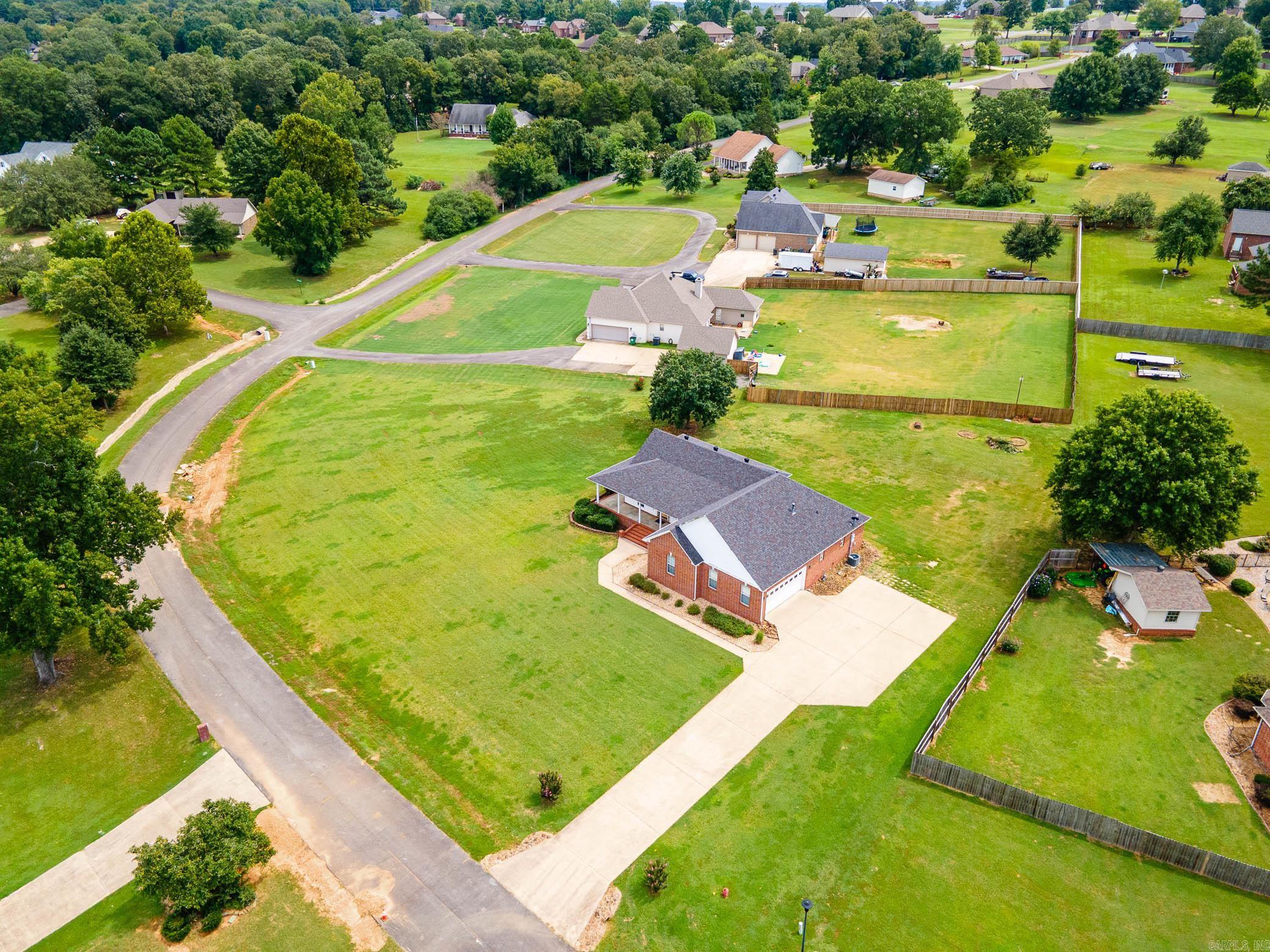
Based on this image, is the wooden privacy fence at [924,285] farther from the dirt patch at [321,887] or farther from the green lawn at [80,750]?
the dirt patch at [321,887]

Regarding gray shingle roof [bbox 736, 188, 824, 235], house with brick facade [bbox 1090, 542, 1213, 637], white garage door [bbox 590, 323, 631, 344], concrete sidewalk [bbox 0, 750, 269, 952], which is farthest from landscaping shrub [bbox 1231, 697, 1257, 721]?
gray shingle roof [bbox 736, 188, 824, 235]

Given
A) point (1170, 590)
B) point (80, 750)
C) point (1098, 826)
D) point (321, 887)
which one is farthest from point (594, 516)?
point (1170, 590)

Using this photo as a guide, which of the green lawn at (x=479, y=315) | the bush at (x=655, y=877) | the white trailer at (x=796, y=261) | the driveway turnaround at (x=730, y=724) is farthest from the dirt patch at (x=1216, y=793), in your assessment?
the white trailer at (x=796, y=261)

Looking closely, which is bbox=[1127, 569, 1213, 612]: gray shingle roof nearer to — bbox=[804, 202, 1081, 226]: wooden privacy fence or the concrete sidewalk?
the concrete sidewalk

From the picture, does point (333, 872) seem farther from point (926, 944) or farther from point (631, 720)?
point (926, 944)

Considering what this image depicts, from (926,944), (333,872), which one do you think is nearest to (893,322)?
(926,944)

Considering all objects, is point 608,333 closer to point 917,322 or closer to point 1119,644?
point 917,322
